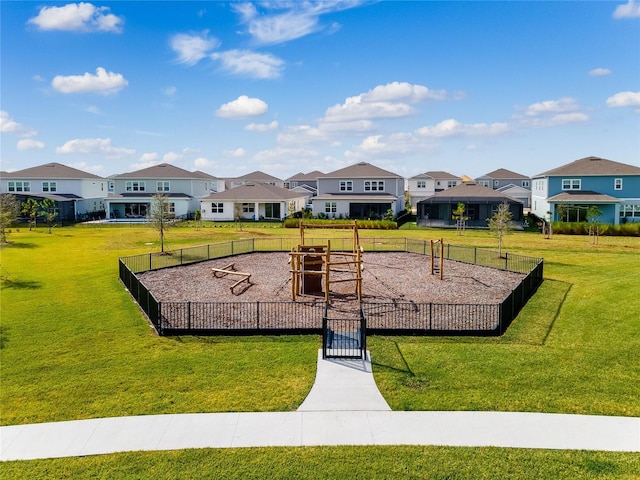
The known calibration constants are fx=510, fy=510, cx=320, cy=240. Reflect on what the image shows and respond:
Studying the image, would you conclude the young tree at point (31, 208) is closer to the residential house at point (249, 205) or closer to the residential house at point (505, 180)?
the residential house at point (249, 205)

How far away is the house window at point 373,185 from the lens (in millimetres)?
69562

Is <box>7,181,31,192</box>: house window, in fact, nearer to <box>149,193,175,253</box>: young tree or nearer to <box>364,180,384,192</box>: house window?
<box>149,193,175,253</box>: young tree

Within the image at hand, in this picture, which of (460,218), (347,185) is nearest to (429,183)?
(347,185)

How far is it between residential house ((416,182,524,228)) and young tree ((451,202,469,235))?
2.19 feet

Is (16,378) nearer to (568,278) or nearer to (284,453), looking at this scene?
(284,453)

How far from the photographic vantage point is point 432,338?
56.3ft

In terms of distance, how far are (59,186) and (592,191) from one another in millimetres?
68014

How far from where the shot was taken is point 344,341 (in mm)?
16312

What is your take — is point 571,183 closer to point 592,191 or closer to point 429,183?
point 592,191

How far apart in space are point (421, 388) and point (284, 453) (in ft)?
14.8

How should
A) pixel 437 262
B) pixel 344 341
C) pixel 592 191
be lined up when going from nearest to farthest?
pixel 344 341 < pixel 437 262 < pixel 592 191

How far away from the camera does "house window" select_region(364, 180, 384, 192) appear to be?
6956 centimetres

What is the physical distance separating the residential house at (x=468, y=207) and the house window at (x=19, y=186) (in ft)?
174

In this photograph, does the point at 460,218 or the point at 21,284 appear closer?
the point at 21,284
